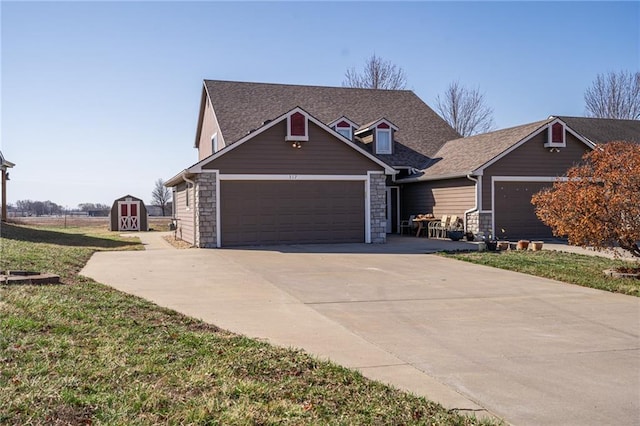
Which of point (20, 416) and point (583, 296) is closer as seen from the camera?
point (20, 416)

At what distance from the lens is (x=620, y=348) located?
646 cm

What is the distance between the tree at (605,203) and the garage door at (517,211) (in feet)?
30.4

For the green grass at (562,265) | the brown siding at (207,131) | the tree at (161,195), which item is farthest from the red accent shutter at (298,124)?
the tree at (161,195)

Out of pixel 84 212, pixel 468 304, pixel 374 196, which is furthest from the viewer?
pixel 84 212

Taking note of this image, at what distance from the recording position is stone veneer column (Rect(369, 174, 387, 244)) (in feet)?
66.4

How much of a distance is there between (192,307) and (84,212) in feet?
265

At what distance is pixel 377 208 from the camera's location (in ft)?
66.7

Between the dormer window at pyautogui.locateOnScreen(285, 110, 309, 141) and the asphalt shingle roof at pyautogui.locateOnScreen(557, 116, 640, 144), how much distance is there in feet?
52.1

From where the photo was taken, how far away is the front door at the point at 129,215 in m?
32.1

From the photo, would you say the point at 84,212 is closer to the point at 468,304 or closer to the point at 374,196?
the point at 374,196

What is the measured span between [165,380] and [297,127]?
15076mm

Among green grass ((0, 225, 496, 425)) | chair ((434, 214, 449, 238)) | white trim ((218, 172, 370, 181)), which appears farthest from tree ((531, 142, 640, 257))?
chair ((434, 214, 449, 238))

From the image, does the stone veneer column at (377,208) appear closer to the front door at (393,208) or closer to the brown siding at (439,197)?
the brown siding at (439,197)

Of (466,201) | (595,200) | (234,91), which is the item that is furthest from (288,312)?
(234,91)
